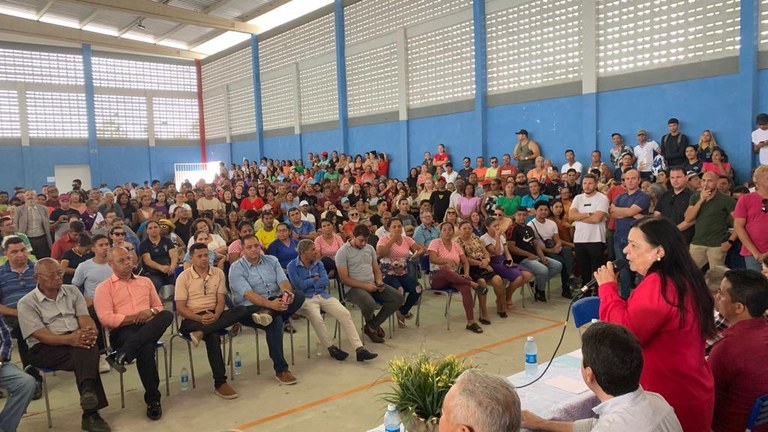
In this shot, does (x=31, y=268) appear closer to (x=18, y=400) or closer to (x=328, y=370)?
(x=18, y=400)

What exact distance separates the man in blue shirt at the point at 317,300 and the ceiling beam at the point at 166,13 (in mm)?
12707

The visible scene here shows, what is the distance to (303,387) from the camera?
15.1ft

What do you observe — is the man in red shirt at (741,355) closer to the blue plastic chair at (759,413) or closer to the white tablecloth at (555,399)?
the blue plastic chair at (759,413)

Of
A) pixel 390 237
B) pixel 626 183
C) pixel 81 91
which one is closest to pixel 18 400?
pixel 390 237

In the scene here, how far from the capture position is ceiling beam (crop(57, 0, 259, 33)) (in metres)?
14.7

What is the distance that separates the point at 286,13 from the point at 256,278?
14.4 metres

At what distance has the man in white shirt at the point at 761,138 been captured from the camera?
7848mm

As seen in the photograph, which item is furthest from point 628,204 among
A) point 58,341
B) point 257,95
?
point 257,95

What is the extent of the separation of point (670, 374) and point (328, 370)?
11.0 feet

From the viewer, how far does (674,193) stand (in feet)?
21.3

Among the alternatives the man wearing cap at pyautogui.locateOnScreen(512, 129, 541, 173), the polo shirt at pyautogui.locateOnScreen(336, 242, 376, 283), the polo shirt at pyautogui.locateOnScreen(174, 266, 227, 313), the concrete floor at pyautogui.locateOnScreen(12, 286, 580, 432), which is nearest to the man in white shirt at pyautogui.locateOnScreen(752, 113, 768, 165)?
the man wearing cap at pyautogui.locateOnScreen(512, 129, 541, 173)

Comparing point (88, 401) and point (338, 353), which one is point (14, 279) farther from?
point (338, 353)

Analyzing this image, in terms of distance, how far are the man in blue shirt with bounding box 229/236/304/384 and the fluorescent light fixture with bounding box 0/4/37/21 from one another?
16.6 m

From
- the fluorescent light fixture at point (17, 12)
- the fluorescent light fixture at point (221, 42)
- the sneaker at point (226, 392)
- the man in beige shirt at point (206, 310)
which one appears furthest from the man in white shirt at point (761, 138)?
the fluorescent light fixture at point (17, 12)
